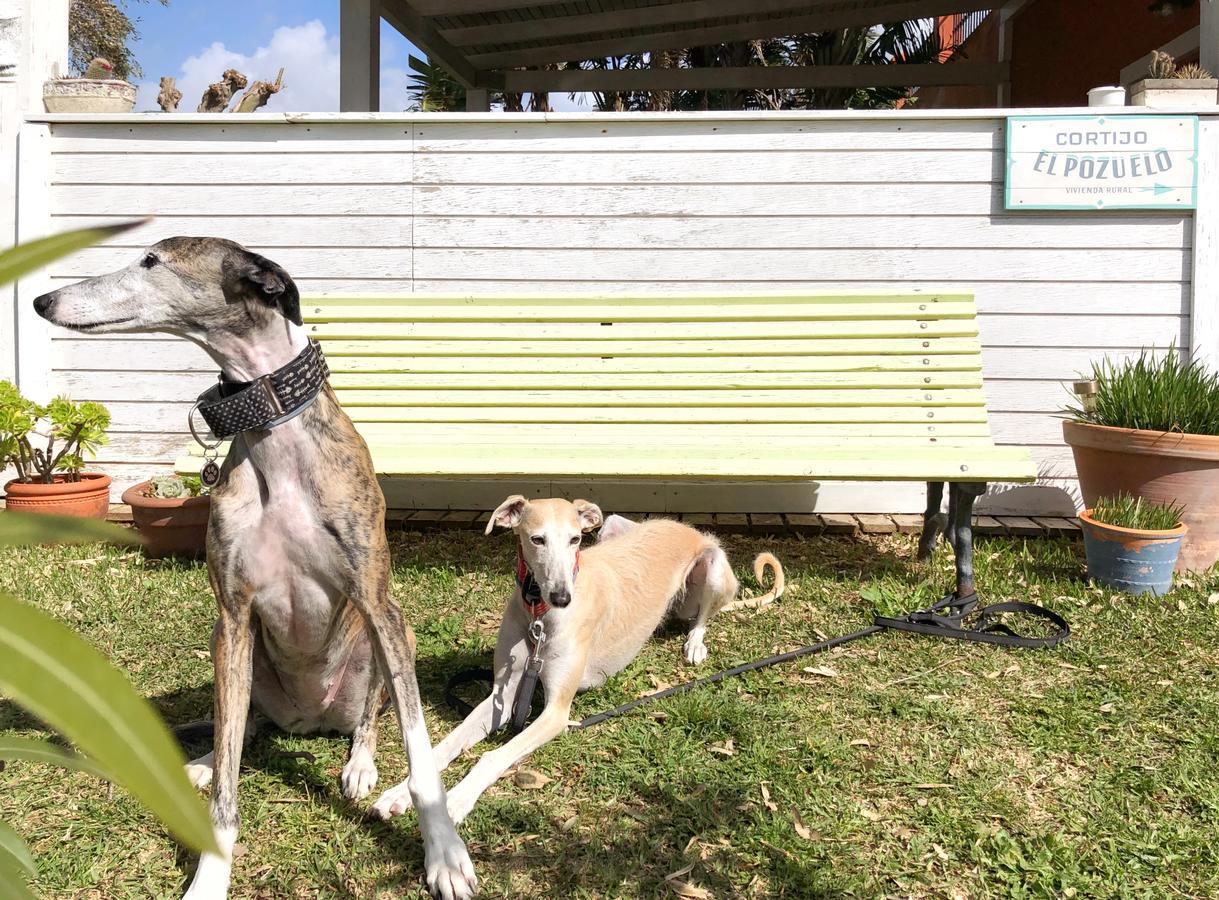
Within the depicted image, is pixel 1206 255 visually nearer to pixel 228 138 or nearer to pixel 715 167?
pixel 715 167

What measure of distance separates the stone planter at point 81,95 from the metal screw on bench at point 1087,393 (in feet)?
19.8

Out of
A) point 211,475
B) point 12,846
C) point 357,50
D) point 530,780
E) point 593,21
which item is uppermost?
point 593,21

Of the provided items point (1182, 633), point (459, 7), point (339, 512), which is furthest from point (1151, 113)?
point (459, 7)

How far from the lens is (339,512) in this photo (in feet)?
7.89

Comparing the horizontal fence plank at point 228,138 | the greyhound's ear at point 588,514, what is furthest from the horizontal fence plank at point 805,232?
the greyhound's ear at point 588,514

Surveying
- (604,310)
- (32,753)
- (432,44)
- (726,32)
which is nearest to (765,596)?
(604,310)

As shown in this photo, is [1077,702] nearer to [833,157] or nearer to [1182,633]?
[1182,633]

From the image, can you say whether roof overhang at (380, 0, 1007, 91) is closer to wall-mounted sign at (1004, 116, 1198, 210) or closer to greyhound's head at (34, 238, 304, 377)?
wall-mounted sign at (1004, 116, 1198, 210)

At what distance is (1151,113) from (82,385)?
21.8 feet

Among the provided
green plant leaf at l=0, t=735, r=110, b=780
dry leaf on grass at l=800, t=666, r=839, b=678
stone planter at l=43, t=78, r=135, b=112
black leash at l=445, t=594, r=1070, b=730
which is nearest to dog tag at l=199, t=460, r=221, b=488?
black leash at l=445, t=594, r=1070, b=730

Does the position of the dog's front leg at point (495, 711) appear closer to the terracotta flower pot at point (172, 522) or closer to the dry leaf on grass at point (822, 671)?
the dry leaf on grass at point (822, 671)

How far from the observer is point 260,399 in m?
2.33

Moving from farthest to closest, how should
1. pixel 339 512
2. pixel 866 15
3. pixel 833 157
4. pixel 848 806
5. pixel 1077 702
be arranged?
pixel 866 15 → pixel 833 157 → pixel 1077 702 → pixel 848 806 → pixel 339 512

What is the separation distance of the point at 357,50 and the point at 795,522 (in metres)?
5.25
